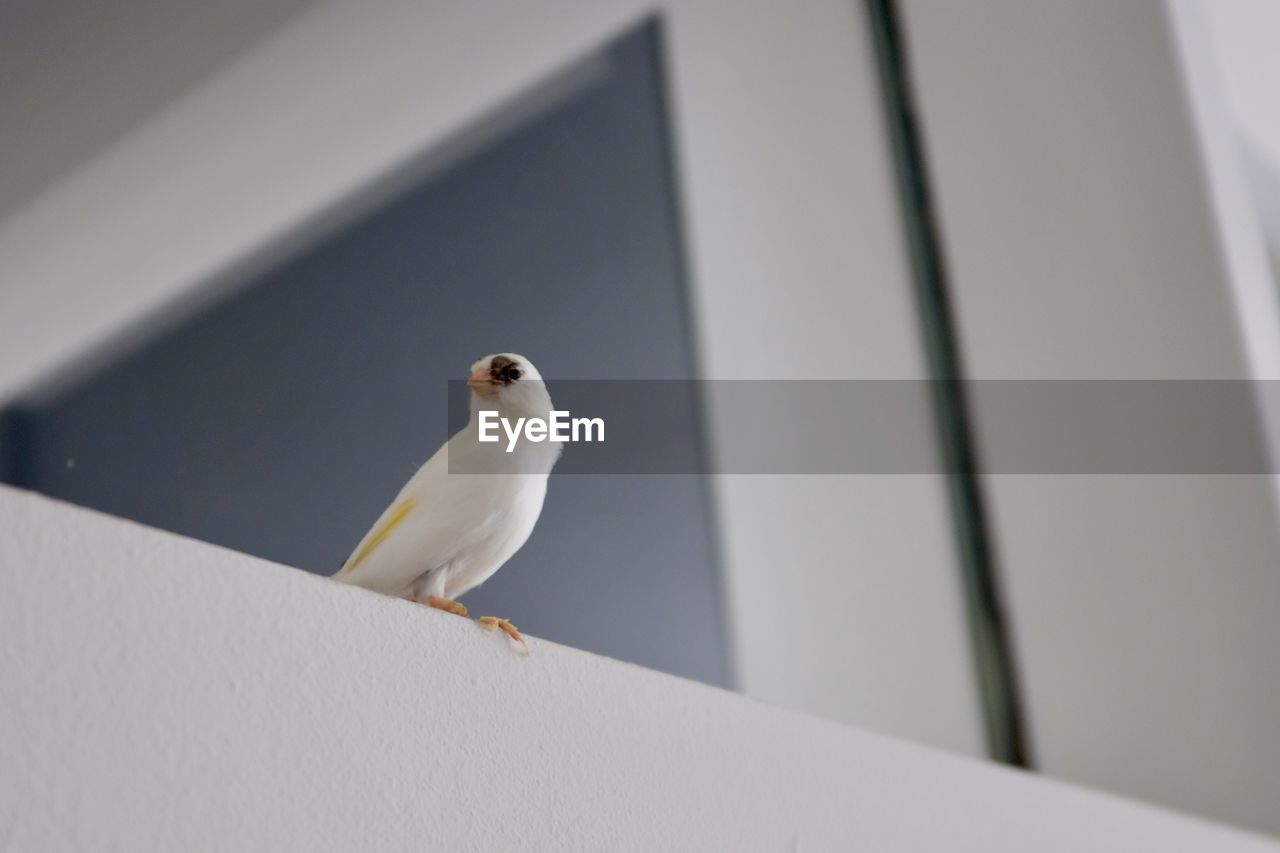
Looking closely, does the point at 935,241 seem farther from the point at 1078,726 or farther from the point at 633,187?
the point at 1078,726

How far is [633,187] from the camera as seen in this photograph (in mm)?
1844

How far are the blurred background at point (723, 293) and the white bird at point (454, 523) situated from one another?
12 cm

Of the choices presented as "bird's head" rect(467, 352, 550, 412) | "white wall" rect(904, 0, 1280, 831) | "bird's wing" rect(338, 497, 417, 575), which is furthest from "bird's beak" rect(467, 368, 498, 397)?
"white wall" rect(904, 0, 1280, 831)

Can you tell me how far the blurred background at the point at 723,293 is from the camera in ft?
3.63

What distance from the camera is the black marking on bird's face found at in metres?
0.98

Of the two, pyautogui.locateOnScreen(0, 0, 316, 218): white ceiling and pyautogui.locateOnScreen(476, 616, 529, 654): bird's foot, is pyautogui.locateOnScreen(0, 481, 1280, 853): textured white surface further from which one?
pyautogui.locateOnScreen(0, 0, 316, 218): white ceiling

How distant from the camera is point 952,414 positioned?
205cm

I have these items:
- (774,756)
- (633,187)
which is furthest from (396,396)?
(633,187)

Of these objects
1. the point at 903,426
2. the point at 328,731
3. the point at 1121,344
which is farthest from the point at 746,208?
the point at 328,731

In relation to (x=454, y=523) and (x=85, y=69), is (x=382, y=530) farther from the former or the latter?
(x=85, y=69)

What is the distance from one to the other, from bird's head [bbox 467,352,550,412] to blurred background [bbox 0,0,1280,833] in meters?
0.13

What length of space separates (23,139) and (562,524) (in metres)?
0.61

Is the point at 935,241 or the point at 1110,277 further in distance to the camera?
the point at 935,241

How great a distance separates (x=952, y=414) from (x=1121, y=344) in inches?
12.5
